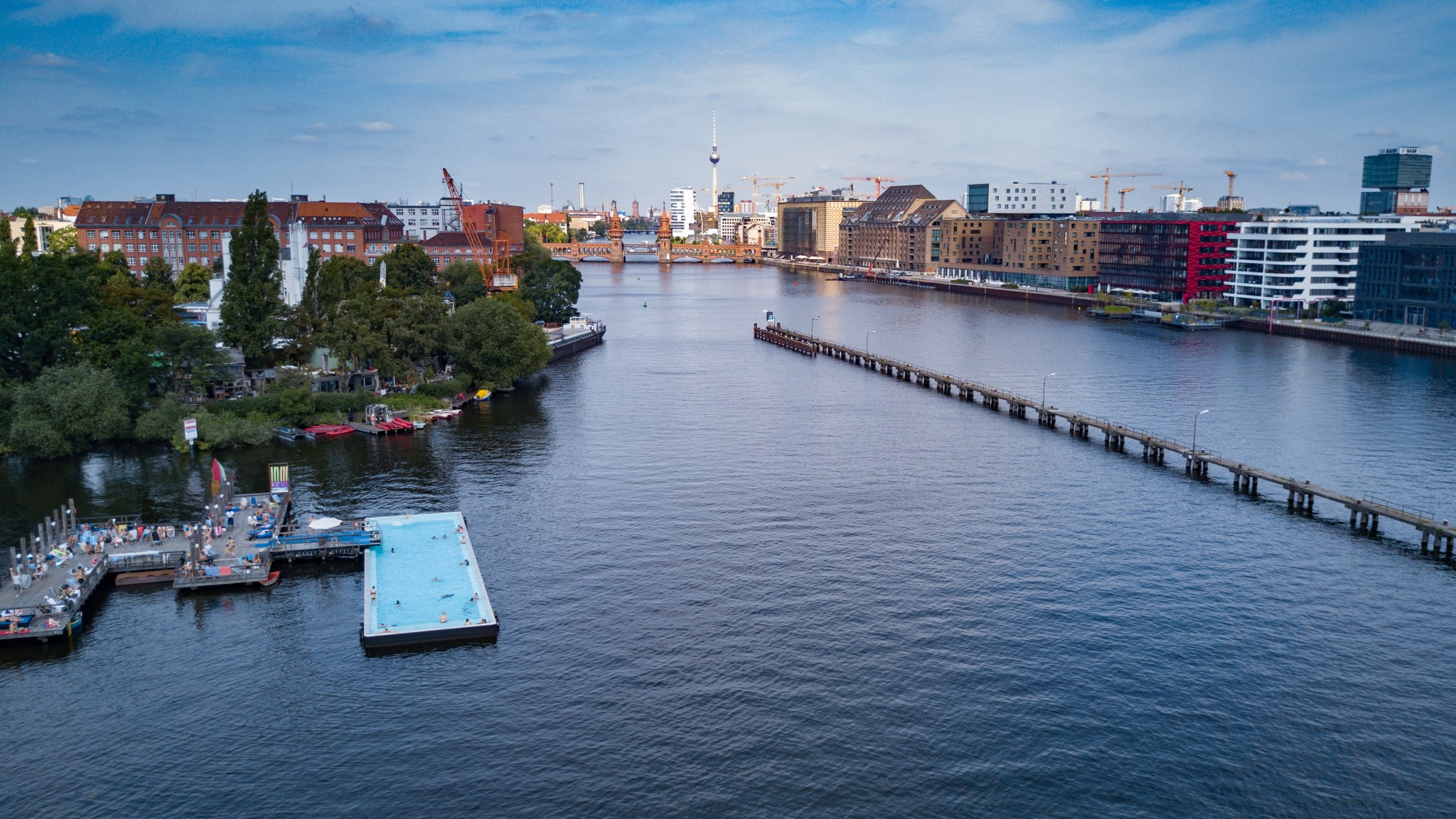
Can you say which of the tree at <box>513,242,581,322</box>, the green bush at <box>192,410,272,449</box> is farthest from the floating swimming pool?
the tree at <box>513,242,581,322</box>

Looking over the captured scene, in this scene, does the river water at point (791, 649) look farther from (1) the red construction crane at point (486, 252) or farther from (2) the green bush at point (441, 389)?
(1) the red construction crane at point (486, 252)

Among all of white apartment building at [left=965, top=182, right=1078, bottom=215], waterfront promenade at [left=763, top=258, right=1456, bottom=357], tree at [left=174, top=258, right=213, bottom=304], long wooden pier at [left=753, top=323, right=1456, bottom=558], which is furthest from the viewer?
white apartment building at [left=965, top=182, right=1078, bottom=215]

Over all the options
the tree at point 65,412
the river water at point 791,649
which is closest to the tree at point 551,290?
the river water at point 791,649

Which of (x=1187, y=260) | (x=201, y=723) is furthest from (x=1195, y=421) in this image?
(x=1187, y=260)

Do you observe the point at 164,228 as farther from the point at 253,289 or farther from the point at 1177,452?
the point at 1177,452

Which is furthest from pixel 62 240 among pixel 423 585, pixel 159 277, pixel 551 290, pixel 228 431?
pixel 423 585

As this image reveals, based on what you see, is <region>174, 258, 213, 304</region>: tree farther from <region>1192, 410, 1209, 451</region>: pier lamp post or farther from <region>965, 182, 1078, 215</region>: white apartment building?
<region>965, 182, 1078, 215</region>: white apartment building
